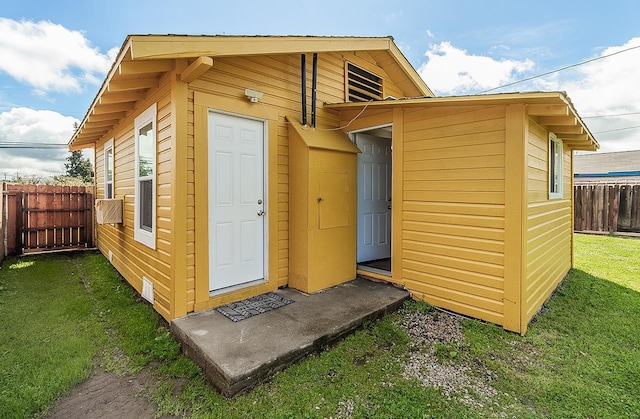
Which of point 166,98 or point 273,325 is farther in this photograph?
point 166,98

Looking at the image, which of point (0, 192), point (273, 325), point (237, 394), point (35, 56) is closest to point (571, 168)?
point (273, 325)

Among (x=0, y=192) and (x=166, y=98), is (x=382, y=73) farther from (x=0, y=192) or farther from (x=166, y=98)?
(x=0, y=192)

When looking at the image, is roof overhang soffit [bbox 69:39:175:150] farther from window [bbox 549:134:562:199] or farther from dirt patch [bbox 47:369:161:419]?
window [bbox 549:134:562:199]

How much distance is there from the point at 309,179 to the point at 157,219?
5.93ft

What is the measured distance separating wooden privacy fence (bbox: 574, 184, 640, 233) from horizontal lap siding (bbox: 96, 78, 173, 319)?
12065mm

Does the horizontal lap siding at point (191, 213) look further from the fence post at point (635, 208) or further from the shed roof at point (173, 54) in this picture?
the fence post at point (635, 208)

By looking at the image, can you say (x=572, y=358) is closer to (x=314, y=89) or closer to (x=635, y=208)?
(x=314, y=89)

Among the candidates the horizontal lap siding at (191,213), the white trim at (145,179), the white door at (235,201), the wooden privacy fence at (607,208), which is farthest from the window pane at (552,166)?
the wooden privacy fence at (607,208)

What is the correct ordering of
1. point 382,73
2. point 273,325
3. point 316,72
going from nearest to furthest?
1. point 273,325
2. point 316,72
3. point 382,73

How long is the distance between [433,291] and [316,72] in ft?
10.9

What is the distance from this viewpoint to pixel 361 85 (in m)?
5.22

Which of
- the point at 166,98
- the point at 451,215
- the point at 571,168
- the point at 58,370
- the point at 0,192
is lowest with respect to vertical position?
the point at 58,370

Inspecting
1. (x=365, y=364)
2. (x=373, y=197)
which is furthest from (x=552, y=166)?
(x=365, y=364)

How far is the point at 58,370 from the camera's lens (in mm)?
2484
